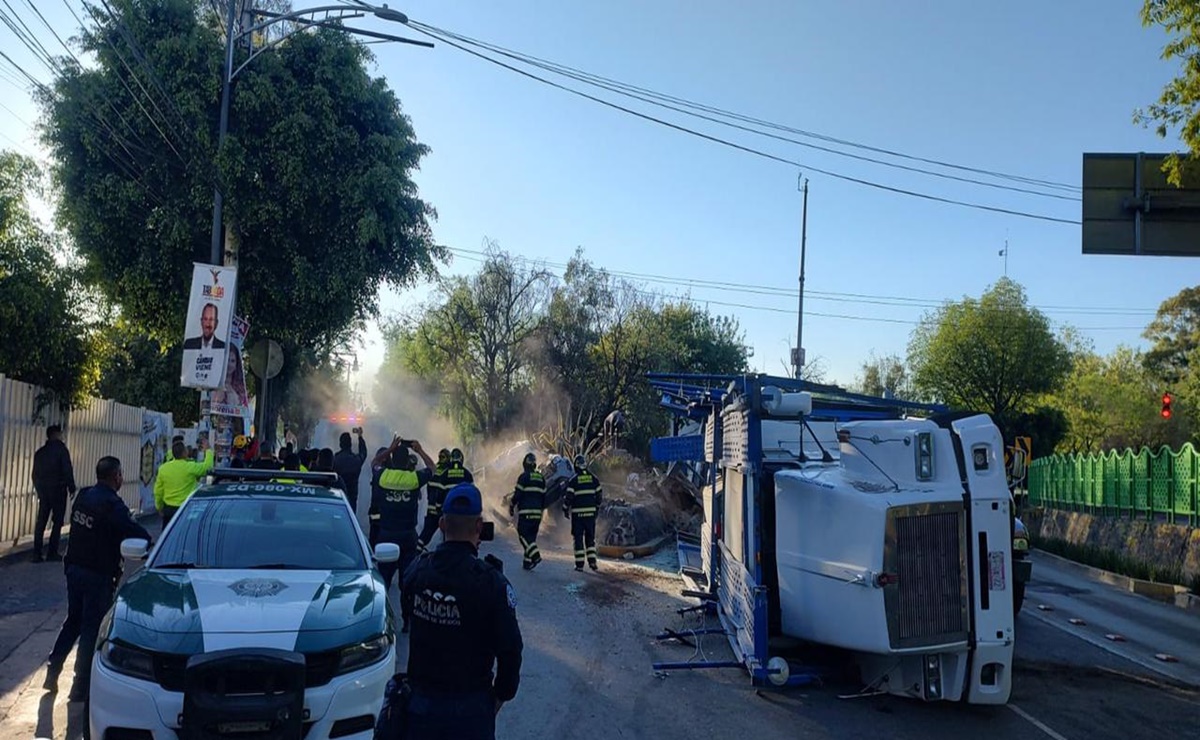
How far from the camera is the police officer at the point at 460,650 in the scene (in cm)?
369

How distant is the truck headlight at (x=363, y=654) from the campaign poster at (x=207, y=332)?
9.03 metres

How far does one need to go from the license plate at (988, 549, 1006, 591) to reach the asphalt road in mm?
1092

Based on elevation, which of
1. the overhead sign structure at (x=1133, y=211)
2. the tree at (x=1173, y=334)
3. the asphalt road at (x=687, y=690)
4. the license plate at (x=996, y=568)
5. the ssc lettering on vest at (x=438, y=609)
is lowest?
the asphalt road at (x=687, y=690)

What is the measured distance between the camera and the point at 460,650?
12.2ft

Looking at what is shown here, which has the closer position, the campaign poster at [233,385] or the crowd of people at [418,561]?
the crowd of people at [418,561]

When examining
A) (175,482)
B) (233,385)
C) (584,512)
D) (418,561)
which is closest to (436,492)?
(584,512)

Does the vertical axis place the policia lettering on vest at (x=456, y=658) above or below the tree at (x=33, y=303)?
below

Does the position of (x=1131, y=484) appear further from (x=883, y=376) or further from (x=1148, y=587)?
(x=883, y=376)

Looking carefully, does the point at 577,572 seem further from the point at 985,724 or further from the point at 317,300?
the point at 317,300

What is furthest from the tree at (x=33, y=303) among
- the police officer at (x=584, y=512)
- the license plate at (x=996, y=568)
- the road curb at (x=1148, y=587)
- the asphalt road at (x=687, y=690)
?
the road curb at (x=1148, y=587)

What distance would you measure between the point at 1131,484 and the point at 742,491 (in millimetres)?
18461

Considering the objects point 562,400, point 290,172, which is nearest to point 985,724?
point 290,172

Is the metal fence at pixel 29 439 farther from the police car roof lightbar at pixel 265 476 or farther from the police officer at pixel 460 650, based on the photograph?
the police officer at pixel 460 650

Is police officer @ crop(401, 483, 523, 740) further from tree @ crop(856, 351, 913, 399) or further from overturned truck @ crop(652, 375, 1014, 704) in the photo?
tree @ crop(856, 351, 913, 399)
